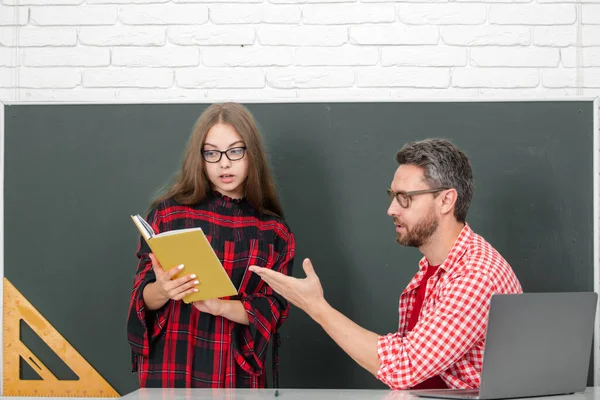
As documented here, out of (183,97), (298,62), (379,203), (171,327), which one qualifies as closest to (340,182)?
(379,203)

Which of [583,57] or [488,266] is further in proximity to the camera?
[583,57]

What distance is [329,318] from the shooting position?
1.75 meters

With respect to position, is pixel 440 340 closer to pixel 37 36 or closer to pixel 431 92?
pixel 431 92

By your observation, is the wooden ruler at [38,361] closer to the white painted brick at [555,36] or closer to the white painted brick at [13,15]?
the white painted brick at [13,15]

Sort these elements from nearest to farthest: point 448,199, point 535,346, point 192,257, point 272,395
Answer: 1. point 535,346
2. point 272,395
3. point 192,257
4. point 448,199

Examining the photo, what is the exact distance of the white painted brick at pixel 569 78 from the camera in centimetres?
273

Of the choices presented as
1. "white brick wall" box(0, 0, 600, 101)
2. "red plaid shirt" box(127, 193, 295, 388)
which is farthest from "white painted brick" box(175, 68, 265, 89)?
"red plaid shirt" box(127, 193, 295, 388)

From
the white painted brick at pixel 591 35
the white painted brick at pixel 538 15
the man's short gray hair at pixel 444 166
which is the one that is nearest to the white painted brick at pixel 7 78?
the man's short gray hair at pixel 444 166

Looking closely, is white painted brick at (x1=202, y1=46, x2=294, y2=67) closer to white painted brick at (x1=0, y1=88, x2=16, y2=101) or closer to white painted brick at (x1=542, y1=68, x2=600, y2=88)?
white painted brick at (x1=0, y1=88, x2=16, y2=101)

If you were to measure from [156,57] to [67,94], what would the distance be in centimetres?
38

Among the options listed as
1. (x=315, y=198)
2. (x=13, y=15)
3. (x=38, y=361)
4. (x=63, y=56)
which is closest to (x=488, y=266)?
(x=315, y=198)

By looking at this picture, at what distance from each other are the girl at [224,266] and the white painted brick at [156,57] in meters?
0.59

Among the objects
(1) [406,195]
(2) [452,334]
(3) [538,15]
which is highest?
(3) [538,15]

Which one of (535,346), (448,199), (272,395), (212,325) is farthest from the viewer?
(212,325)
